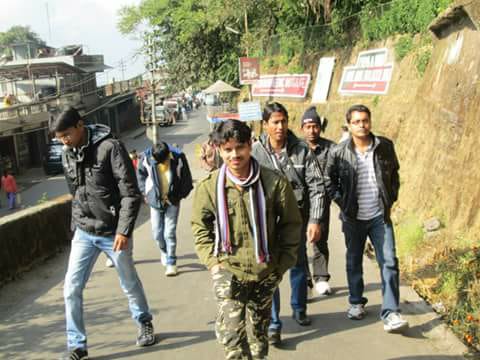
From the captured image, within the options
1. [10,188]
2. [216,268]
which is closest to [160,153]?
[216,268]

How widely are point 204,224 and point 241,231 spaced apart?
24 cm

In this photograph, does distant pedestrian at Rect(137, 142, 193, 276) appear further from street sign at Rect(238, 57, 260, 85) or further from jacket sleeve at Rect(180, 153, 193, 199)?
street sign at Rect(238, 57, 260, 85)

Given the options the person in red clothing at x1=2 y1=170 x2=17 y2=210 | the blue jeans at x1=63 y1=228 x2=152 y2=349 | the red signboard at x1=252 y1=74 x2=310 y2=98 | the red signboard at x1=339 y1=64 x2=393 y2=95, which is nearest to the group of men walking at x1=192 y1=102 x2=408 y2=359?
the blue jeans at x1=63 y1=228 x2=152 y2=349

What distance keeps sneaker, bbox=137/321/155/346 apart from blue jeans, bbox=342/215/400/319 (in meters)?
1.81

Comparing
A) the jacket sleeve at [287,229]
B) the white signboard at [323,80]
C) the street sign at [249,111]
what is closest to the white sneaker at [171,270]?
the jacket sleeve at [287,229]

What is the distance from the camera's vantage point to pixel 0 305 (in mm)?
6445

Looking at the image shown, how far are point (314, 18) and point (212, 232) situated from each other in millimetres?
19658

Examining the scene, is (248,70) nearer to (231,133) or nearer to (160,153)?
(160,153)

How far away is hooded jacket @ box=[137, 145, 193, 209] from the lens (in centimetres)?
688

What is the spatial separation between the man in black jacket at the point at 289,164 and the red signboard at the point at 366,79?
8.74m

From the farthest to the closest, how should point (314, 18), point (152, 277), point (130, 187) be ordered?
1. point (314, 18)
2. point (152, 277)
3. point (130, 187)

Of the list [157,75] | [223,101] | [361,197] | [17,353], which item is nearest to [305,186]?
→ [361,197]

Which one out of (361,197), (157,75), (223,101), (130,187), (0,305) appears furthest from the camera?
(157,75)

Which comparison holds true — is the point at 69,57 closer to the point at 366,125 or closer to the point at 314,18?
the point at 314,18
